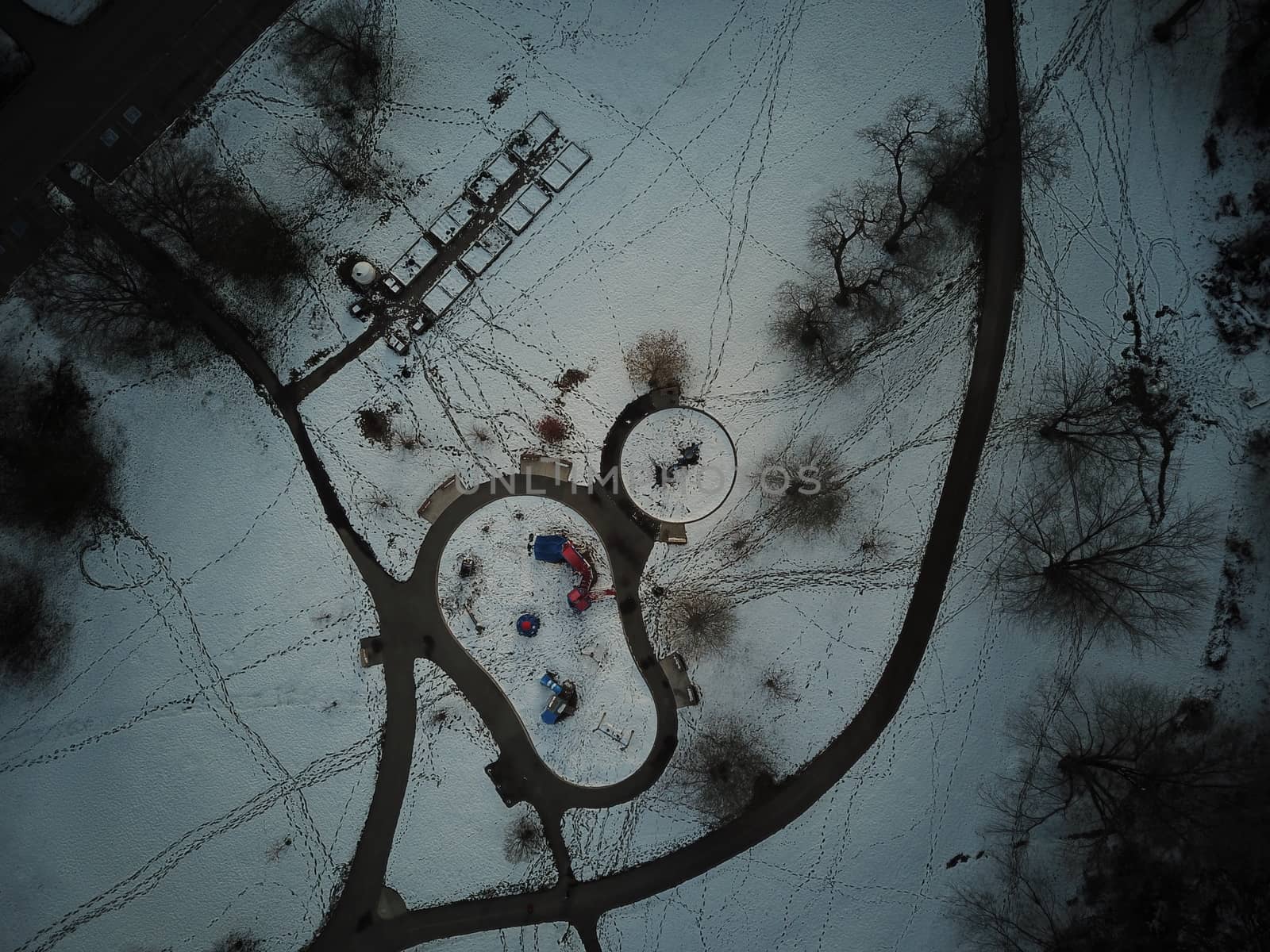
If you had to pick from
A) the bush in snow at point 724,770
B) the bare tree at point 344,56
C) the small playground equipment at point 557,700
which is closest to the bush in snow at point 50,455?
the bare tree at point 344,56

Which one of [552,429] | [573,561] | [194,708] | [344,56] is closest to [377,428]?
[552,429]

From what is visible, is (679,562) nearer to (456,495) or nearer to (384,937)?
(456,495)

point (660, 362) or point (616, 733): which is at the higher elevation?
point (660, 362)

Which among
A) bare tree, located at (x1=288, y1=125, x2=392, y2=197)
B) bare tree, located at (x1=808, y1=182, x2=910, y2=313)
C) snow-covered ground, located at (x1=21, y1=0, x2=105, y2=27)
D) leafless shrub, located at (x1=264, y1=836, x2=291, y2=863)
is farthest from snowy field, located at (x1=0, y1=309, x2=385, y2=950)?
bare tree, located at (x1=808, y1=182, x2=910, y2=313)

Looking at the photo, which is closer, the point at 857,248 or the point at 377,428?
the point at 377,428

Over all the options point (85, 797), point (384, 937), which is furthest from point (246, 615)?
point (384, 937)

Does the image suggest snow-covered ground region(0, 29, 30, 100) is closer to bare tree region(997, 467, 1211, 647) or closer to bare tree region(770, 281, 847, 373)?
bare tree region(770, 281, 847, 373)

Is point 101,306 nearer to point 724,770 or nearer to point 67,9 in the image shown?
point 67,9

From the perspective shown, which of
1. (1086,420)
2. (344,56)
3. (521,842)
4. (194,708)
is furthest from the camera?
(344,56)
